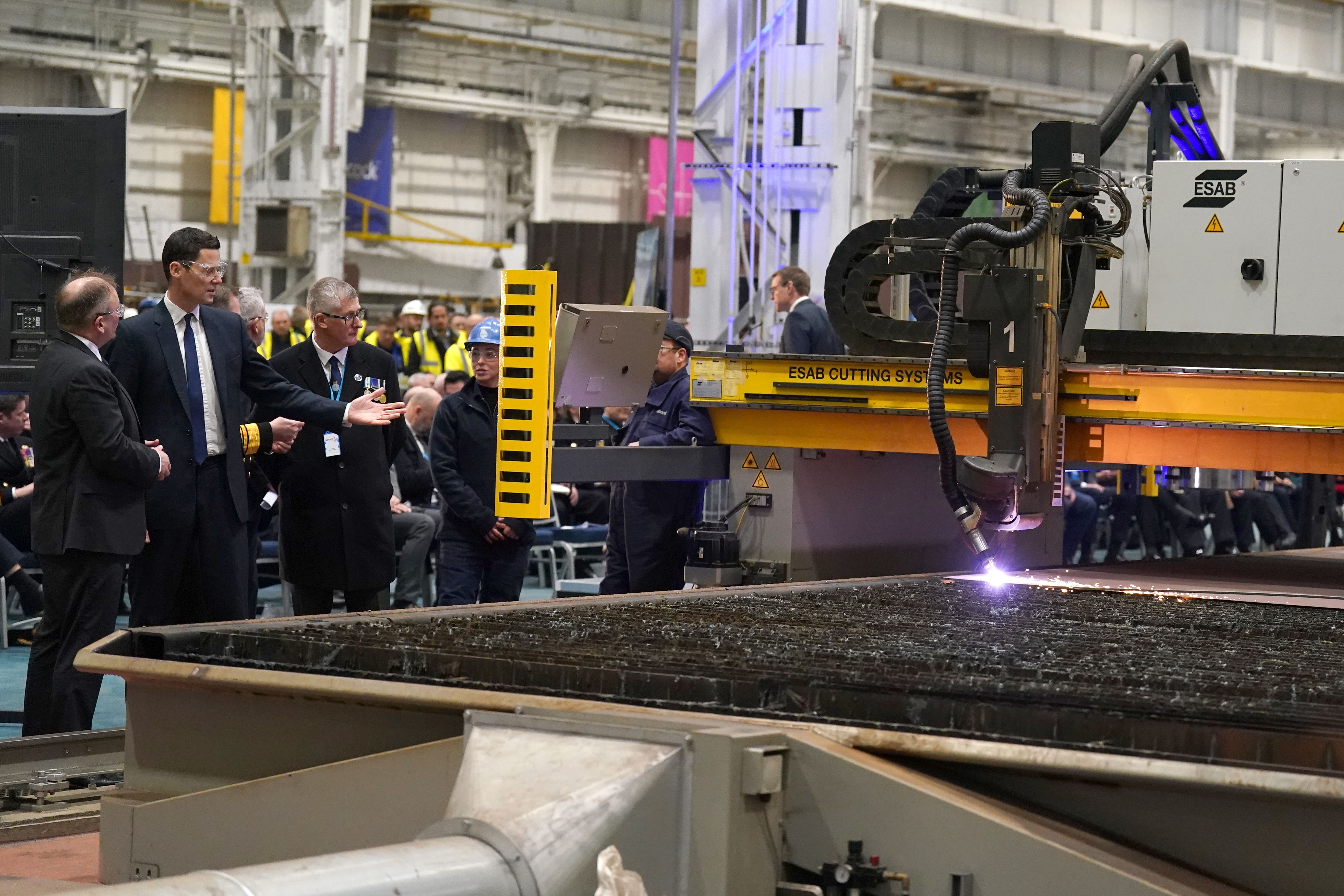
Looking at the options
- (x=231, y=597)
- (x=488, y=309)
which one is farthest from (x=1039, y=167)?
(x=488, y=309)

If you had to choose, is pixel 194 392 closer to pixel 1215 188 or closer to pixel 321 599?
pixel 321 599

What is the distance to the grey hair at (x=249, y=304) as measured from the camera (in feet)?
24.4

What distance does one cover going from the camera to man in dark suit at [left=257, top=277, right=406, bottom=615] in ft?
20.0

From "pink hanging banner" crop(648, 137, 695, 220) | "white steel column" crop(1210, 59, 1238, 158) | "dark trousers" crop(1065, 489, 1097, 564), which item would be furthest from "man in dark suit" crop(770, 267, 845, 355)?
"pink hanging banner" crop(648, 137, 695, 220)

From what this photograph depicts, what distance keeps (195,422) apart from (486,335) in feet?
4.44

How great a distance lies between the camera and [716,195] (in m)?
12.1

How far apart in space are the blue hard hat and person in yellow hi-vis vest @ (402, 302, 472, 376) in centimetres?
769

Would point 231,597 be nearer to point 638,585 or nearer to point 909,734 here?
point 638,585

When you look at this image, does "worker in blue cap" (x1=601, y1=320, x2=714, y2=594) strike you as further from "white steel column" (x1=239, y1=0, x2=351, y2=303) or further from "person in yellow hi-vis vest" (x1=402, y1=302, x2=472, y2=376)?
"white steel column" (x1=239, y1=0, x2=351, y2=303)

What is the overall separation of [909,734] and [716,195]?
997cm

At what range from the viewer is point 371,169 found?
2300 centimetres

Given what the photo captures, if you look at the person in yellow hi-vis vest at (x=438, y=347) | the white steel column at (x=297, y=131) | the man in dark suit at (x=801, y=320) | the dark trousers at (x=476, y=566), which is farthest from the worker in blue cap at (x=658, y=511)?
the white steel column at (x=297, y=131)

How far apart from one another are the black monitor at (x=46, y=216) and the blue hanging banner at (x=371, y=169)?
16979 millimetres

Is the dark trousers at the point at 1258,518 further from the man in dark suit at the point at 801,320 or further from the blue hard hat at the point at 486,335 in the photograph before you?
the blue hard hat at the point at 486,335
